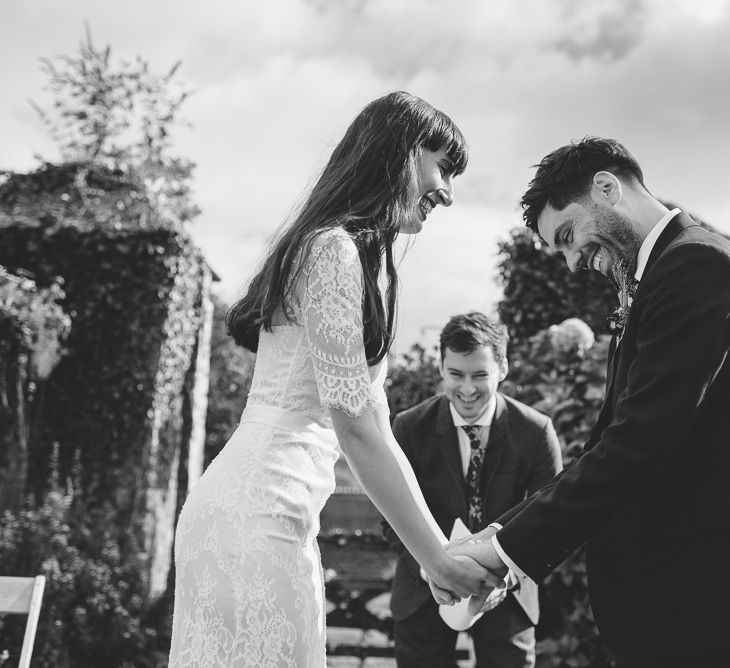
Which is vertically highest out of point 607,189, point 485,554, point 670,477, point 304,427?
point 607,189

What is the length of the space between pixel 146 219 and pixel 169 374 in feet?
4.65

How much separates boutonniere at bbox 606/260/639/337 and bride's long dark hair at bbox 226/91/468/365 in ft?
1.82

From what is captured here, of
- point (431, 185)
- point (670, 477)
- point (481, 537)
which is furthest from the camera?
point (481, 537)

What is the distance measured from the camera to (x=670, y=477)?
63.7 inches

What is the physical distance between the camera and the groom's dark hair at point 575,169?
197 cm

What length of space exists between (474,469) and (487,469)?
0.18ft

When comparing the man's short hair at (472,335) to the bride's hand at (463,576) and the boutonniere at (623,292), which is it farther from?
the bride's hand at (463,576)

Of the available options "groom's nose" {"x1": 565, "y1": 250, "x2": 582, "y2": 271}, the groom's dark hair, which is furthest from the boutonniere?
the groom's dark hair

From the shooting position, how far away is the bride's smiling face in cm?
204

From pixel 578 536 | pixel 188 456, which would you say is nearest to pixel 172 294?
pixel 188 456

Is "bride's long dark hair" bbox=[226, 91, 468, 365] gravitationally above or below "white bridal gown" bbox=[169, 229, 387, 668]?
above

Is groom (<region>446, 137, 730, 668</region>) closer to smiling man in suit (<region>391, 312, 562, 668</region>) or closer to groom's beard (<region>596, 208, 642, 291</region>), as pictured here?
groom's beard (<region>596, 208, 642, 291</region>)

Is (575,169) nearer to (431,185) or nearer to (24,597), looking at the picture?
(431,185)

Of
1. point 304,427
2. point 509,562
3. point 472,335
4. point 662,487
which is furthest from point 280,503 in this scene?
point 472,335
